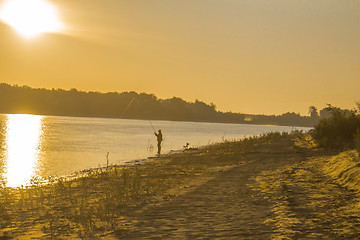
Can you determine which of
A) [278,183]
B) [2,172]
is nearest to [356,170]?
[278,183]

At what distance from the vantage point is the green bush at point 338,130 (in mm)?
22953

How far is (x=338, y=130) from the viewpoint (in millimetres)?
23453

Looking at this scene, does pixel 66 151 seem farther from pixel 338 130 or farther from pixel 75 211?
pixel 75 211

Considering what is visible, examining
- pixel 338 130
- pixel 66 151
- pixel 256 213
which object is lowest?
pixel 66 151

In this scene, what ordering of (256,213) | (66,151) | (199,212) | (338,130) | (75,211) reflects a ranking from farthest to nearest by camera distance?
(66,151)
(338,130)
(75,211)
(199,212)
(256,213)

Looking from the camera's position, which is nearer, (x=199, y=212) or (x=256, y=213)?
(x=256, y=213)

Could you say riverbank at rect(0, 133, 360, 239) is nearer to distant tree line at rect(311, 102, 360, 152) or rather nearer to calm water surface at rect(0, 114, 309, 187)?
calm water surface at rect(0, 114, 309, 187)

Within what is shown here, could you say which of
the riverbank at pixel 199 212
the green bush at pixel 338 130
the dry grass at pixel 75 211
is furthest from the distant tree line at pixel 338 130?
the dry grass at pixel 75 211

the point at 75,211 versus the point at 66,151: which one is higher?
the point at 75,211

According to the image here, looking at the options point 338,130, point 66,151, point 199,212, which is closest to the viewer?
point 199,212

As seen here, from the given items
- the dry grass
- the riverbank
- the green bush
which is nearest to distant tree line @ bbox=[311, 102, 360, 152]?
the green bush

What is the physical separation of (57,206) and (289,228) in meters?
6.77

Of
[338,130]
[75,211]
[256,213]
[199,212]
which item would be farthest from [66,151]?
[256,213]

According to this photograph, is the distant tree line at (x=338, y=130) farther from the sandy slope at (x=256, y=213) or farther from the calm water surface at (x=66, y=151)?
the calm water surface at (x=66, y=151)
